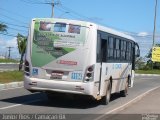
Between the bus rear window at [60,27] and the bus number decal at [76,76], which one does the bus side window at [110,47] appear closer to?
the bus rear window at [60,27]

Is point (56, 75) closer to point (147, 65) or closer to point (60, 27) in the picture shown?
point (60, 27)

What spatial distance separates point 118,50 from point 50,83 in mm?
5006

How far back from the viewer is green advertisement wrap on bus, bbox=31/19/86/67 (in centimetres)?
1686

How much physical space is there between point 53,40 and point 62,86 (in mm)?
1586

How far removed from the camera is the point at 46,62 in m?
17.0

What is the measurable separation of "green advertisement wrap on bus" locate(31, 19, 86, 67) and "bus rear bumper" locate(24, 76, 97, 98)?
23.6 inches

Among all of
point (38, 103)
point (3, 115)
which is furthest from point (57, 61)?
point (3, 115)

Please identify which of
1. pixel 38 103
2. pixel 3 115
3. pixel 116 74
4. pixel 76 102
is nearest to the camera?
pixel 3 115

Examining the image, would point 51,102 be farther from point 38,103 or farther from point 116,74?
point 116,74

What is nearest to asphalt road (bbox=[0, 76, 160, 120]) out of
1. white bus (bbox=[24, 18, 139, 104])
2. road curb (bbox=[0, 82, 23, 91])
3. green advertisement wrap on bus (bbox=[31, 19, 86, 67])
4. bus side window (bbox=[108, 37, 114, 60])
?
white bus (bbox=[24, 18, 139, 104])

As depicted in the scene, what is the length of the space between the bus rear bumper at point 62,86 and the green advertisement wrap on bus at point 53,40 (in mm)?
600

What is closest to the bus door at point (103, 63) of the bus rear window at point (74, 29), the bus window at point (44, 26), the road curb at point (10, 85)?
the bus rear window at point (74, 29)

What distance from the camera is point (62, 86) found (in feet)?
54.7

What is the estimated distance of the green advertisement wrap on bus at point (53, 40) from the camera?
55.3ft
